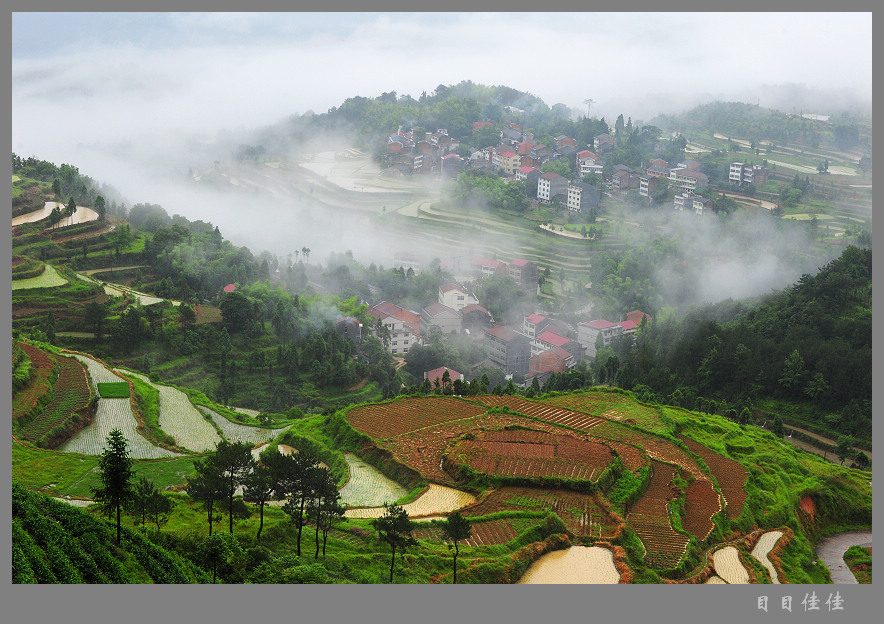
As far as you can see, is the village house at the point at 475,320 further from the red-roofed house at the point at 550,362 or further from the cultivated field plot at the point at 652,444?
the cultivated field plot at the point at 652,444

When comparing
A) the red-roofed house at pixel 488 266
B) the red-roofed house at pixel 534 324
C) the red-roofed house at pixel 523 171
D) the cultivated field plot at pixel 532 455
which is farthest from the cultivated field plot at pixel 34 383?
the red-roofed house at pixel 523 171

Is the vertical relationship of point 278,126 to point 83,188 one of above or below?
above

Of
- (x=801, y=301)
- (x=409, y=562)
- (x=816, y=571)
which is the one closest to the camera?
(x=409, y=562)

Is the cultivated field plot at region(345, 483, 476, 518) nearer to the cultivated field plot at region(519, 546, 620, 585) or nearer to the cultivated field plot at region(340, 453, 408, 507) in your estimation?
the cultivated field plot at region(340, 453, 408, 507)

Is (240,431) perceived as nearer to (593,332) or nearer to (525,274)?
(593,332)

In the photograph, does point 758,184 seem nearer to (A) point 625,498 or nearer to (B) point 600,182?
(B) point 600,182

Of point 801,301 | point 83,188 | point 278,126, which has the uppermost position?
point 278,126

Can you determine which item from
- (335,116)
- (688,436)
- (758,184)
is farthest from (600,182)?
(688,436)

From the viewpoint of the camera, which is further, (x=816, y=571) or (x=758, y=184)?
(x=758, y=184)
